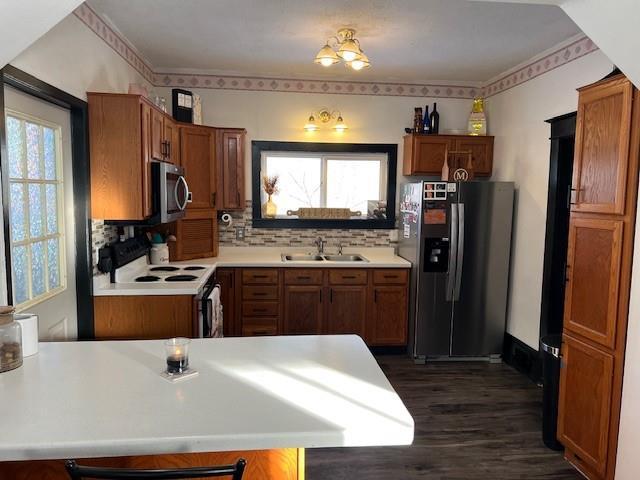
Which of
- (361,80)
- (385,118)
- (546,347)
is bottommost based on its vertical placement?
(546,347)

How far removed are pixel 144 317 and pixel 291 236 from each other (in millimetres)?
1927

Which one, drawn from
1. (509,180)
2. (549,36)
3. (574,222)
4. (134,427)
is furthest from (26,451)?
(509,180)

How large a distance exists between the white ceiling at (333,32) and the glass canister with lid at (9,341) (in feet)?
6.59

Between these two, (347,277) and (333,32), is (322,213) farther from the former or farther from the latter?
(333,32)

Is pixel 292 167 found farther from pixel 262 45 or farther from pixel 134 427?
pixel 134 427

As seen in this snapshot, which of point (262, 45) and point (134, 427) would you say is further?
point (262, 45)

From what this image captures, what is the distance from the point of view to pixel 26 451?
113cm

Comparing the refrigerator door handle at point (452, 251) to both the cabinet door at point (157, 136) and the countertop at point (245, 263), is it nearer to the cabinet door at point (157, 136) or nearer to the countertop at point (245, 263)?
the countertop at point (245, 263)

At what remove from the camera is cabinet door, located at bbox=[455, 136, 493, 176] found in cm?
434

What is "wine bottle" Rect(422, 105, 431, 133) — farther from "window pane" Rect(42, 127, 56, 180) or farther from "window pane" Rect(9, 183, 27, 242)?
"window pane" Rect(9, 183, 27, 242)

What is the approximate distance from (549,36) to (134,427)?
3.47 meters

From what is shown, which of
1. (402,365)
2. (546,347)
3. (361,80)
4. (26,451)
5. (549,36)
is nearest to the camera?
(26,451)

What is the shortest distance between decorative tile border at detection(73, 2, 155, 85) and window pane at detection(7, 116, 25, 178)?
2.75 ft

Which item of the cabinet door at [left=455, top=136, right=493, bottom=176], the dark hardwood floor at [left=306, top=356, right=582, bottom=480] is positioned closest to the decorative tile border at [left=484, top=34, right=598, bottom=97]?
the cabinet door at [left=455, top=136, right=493, bottom=176]
